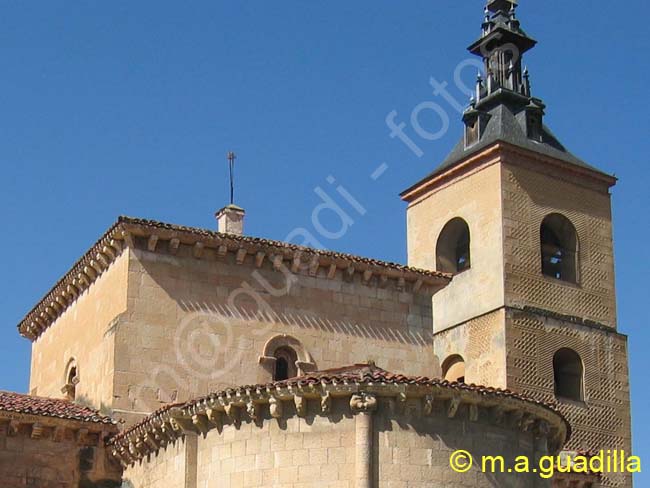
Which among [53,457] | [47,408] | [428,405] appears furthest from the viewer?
[47,408]

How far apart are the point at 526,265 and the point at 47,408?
14975mm

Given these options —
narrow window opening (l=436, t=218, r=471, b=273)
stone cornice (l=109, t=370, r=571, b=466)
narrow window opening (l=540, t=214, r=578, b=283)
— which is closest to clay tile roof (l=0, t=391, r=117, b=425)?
stone cornice (l=109, t=370, r=571, b=466)

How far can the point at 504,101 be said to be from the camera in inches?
1372

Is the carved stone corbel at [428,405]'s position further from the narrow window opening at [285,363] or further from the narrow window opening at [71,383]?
the narrow window opening at [71,383]

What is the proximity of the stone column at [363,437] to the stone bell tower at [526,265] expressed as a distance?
44.7 ft

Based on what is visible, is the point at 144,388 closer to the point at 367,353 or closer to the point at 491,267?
the point at 367,353

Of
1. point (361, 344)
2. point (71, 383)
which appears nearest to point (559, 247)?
point (361, 344)

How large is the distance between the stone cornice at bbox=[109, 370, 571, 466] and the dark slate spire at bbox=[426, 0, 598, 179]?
15140mm

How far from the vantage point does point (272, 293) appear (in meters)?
22.5

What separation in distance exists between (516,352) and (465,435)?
43.9 ft

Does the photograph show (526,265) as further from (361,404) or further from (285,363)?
(361,404)

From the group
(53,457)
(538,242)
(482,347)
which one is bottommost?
(53,457)

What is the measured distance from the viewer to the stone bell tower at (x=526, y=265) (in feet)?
103

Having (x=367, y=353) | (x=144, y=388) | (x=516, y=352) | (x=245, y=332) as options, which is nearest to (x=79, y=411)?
(x=144, y=388)
